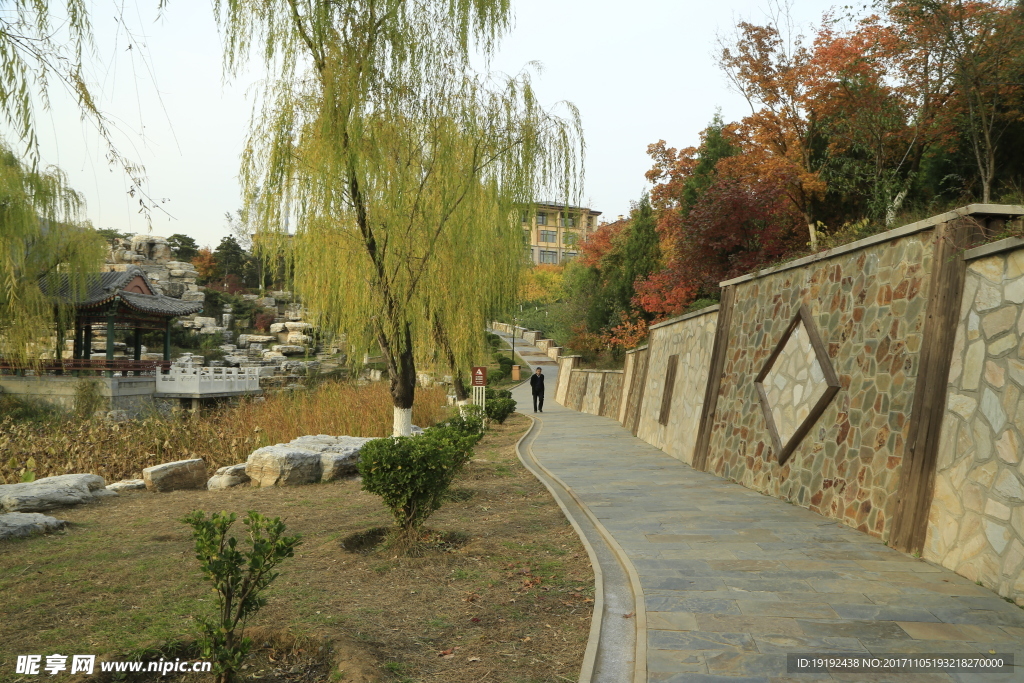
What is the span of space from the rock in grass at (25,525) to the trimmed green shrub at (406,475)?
321 centimetres

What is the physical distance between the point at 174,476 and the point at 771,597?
26.2ft

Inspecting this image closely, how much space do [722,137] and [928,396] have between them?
55.2ft

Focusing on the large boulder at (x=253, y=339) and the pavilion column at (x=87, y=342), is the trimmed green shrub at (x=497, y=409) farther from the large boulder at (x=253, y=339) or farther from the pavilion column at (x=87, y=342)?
the large boulder at (x=253, y=339)

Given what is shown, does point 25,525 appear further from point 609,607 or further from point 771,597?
point 771,597

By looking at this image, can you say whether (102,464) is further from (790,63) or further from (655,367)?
(790,63)

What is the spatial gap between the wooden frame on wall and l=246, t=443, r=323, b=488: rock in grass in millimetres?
5941

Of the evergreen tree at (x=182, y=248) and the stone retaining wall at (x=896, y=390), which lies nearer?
the stone retaining wall at (x=896, y=390)

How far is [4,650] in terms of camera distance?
382cm

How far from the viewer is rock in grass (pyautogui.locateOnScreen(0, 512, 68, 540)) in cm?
655

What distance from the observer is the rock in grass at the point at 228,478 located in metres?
9.66

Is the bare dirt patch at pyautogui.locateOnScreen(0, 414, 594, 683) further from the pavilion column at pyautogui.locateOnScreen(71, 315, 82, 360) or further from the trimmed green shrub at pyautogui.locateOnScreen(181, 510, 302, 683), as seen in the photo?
the pavilion column at pyautogui.locateOnScreen(71, 315, 82, 360)

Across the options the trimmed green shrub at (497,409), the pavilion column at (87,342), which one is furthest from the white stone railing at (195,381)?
the trimmed green shrub at (497,409)
